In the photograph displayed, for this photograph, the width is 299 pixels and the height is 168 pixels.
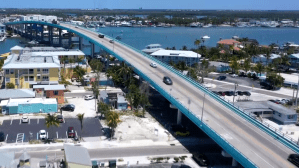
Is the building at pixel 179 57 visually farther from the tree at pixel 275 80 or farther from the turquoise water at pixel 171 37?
the turquoise water at pixel 171 37

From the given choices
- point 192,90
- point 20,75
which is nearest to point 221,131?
point 192,90

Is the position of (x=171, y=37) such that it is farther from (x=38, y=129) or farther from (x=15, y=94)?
(x=38, y=129)

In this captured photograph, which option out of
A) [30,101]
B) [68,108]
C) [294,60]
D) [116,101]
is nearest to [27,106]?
[30,101]

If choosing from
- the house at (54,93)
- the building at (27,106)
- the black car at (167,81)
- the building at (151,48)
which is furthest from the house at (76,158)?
the building at (151,48)

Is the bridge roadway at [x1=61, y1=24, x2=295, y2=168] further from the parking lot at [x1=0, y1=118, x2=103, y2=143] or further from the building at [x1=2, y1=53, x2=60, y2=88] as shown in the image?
the building at [x1=2, y1=53, x2=60, y2=88]

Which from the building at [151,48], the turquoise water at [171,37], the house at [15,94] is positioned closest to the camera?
the house at [15,94]

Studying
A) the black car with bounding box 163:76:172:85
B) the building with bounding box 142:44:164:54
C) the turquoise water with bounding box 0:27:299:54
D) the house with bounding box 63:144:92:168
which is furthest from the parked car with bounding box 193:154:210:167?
the turquoise water with bounding box 0:27:299:54
